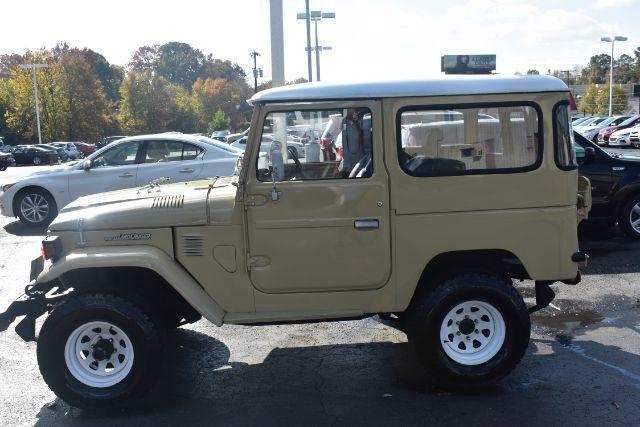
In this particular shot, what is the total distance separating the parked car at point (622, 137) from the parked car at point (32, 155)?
3400 centimetres

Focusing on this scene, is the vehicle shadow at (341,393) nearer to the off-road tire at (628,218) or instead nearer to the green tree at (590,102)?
the off-road tire at (628,218)

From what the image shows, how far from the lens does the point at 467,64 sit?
561 centimetres

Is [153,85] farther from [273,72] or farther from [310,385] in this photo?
[310,385]

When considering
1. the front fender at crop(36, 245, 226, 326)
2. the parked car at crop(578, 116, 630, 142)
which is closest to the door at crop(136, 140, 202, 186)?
the front fender at crop(36, 245, 226, 326)

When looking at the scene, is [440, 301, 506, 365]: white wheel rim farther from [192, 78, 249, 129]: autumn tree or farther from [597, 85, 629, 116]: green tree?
[192, 78, 249, 129]: autumn tree

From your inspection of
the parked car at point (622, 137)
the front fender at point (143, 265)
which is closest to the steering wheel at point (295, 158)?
the front fender at point (143, 265)

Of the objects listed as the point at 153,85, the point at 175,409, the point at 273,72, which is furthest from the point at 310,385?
the point at 153,85

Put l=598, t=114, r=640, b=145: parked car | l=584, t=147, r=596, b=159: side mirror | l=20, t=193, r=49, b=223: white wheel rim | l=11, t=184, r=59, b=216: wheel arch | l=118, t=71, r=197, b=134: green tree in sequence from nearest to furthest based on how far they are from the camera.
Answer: l=584, t=147, r=596, b=159: side mirror < l=11, t=184, r=59, b=216: wheel arch < l=20, t=193, r=49, b=223: white wheel rim < l=598, t=114, r=640, b=145: parked car < l=118, t=71, r=197, b=134: green tree

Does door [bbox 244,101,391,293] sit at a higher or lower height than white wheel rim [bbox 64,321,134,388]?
higher

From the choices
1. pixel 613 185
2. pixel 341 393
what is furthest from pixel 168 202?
pixel 613 185

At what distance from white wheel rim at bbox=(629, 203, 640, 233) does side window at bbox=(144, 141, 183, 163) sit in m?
7.38

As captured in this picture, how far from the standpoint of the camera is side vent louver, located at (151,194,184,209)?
15.5 feet

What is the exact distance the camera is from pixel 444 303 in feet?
15.4

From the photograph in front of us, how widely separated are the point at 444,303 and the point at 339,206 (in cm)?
103
